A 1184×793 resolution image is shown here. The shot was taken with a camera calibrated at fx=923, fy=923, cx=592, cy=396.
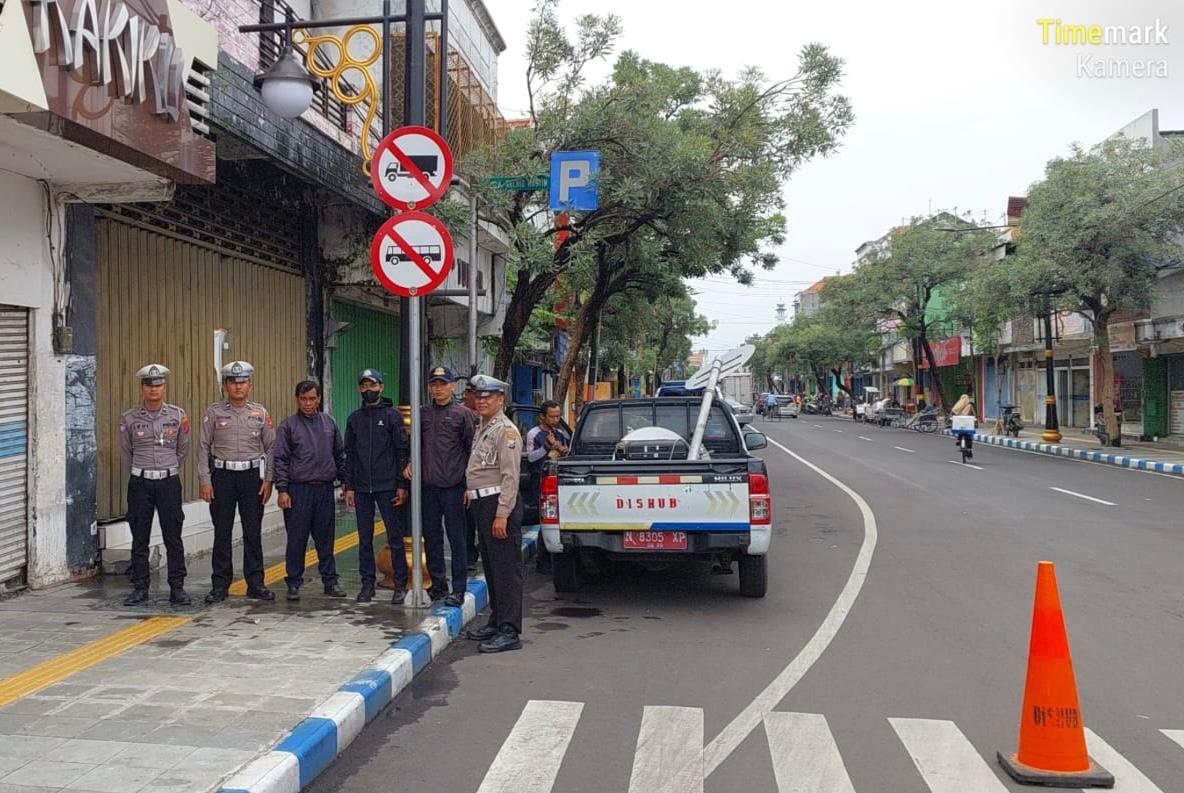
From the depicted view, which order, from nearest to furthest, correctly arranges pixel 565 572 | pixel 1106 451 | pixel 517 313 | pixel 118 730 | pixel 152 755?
pixel 152 755 → pixel 118 730 → pixel 565 572 → pixel 517 313 → pixel 1106 451

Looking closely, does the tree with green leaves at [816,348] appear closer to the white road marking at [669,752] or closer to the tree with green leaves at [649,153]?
the tree with green leaves at [649,153]

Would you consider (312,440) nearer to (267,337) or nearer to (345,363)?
(267,337)

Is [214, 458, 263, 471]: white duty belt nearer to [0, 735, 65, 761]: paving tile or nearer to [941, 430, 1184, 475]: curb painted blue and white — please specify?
[0, 735, 65, 761]: paving tile

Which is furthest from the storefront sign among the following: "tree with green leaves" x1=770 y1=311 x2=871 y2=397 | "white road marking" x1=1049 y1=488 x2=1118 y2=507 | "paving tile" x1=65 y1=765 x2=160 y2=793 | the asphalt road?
"tree with green leaves" x1=770 y1=311 x2=871 y2=397

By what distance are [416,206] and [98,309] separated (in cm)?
310

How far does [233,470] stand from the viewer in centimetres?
692

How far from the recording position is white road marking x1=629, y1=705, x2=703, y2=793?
13.1 feet

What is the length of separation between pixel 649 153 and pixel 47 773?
32.9ft

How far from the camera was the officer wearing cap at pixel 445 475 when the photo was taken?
6.73 meters

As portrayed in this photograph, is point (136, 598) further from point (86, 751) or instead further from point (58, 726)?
point (86, 751)

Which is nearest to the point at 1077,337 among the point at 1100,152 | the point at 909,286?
the point at 909,286

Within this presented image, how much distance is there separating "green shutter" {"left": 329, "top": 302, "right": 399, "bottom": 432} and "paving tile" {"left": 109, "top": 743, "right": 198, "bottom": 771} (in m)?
8.42

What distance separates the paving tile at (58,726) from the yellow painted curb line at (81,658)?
409mm

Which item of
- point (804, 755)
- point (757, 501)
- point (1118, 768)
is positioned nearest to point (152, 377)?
point (757, 501)
